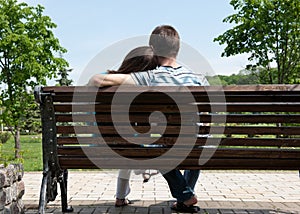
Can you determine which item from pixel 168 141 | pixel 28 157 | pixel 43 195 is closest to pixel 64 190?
pixel 43 195

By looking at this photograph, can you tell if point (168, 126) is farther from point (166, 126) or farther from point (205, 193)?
point (205, 193)

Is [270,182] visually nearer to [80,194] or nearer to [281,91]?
[80,194]

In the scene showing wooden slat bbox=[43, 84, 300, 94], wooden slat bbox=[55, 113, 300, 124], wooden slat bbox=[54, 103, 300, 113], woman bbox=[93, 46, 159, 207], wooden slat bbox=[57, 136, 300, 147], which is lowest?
wooden slat bbox=[57, 136, 300, 147]

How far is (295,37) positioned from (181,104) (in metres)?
13.5

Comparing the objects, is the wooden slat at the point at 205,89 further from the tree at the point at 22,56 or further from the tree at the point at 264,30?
the tree at the point at 264,30

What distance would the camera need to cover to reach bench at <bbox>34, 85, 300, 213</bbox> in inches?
118

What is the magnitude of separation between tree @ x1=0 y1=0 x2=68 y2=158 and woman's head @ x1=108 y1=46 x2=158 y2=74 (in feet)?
25.5

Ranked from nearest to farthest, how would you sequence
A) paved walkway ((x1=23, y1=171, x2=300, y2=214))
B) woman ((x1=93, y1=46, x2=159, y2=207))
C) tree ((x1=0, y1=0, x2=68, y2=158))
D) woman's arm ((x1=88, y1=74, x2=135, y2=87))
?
woman's arm ((x1=88, y1=74, x2=135, y2=87)), woman ((x1=93, y1=46, x2=159, y2=207)), paved walkway ((x1=23, y1=171, x2=300, y2=214)), tree ((x1=0, y1=0, x2=68, y2=158))

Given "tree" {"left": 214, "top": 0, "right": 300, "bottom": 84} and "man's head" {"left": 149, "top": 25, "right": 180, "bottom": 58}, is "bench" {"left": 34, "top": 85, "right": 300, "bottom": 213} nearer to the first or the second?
"man's head" {"left": 149, "top": 25, "right": 180, "bottom": 58}

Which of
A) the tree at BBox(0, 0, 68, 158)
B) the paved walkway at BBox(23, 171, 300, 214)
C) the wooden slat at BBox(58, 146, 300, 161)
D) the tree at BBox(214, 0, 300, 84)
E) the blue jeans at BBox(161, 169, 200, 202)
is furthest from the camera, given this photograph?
the tree at BBox(214, 0, 300, 84)

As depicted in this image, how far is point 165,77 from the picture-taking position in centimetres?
342

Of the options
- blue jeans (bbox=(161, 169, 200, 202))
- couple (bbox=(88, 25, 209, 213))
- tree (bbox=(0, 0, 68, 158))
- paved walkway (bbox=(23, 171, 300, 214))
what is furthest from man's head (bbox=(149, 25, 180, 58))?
tree (bbox=(0, 0, 68, 158))

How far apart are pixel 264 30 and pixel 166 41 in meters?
12.3

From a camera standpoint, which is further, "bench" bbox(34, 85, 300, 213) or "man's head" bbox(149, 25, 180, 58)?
"man's head" bbox(149, 25, 180, 58)
